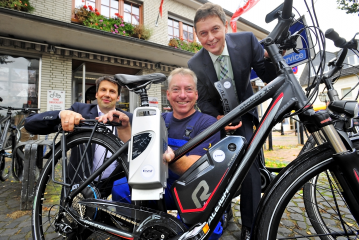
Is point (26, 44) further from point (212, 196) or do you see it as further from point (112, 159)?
point (212, 196)

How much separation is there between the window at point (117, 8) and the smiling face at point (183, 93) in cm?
655

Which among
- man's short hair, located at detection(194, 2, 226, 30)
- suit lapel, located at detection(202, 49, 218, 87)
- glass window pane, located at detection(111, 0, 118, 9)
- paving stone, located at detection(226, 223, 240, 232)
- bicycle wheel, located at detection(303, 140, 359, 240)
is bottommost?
paving stone, located at detection(226, 223, 240, 232)

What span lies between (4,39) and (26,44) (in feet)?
1.58

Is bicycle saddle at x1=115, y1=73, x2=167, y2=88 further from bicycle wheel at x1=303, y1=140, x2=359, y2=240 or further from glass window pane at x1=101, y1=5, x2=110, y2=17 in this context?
glass window pane at x1=101, y1=5, x2=110, y2=17

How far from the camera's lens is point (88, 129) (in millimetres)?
1482

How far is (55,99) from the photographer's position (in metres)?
6.25

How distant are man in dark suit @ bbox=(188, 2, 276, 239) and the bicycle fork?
2.12ft

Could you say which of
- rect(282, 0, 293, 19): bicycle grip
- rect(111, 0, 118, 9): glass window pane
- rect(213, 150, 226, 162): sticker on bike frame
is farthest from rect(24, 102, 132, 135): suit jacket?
rect(111, 0, 118, 9): glass window pane

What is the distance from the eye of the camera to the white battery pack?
108 cm

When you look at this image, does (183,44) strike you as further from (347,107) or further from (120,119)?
(347,107)

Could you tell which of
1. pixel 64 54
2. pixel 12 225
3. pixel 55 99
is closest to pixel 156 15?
pixel 64 54

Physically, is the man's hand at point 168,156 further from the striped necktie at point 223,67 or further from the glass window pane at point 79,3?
the glass window pane at point 79,3

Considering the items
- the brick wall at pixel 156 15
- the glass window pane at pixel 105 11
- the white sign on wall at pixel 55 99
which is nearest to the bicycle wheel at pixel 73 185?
the white sign on wall at pixel 55 99

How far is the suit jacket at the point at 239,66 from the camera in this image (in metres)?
1.85
